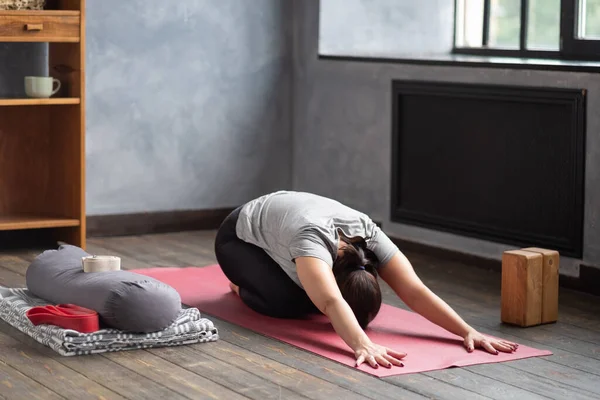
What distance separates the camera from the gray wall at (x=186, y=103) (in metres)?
5.54

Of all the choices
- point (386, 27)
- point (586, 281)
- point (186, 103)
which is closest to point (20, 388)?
point (586, 281)

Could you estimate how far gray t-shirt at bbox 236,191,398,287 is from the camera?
3556 mm

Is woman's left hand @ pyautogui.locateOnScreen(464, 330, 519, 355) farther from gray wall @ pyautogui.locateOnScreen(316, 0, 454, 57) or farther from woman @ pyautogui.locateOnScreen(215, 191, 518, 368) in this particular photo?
gray wall @ pyautogui.locateOnScreen(316, 0, 454, 57)

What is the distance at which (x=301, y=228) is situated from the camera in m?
3.59

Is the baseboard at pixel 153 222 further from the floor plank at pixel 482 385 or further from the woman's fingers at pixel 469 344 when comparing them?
the floor plank at pixel 482 385

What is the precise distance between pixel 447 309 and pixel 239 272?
2.62 feet

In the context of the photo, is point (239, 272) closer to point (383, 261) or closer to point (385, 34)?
point (383, 261)

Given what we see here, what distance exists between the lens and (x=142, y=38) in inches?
221

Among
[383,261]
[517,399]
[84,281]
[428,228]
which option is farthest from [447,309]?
[428,228]

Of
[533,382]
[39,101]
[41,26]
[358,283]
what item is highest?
[41,26]

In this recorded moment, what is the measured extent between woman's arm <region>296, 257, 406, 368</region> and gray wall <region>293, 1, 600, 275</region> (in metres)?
1.63

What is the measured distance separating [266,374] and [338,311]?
1.05 ft

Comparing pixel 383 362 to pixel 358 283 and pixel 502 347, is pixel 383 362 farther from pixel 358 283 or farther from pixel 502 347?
pixel 502 347

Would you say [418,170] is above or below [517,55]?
below
